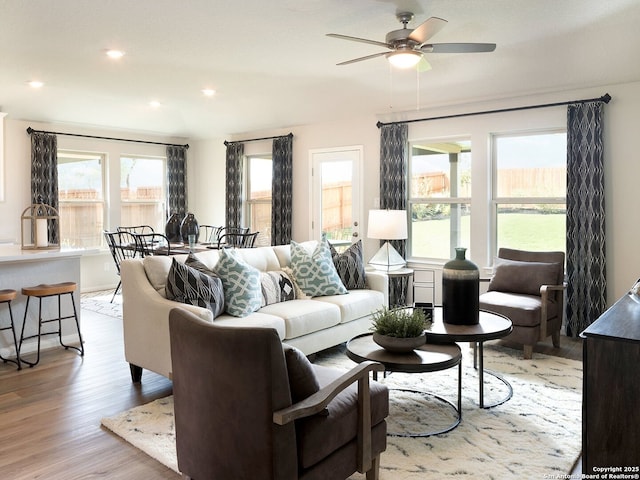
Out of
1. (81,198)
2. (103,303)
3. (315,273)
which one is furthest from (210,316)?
(81,198)

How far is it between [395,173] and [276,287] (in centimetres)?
267

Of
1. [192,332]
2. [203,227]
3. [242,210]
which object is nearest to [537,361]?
[192,332]

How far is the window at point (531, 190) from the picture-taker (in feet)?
17.7

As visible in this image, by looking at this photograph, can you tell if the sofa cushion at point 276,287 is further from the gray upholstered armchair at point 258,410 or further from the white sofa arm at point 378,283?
the gray upholstered armchair at point 258,410

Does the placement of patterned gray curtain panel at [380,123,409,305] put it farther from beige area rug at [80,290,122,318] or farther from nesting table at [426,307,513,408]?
beige area rug at [80,290,122,318]

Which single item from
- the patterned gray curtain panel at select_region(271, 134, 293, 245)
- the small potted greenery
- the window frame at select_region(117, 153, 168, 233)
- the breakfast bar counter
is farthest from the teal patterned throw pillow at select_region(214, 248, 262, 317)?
the window frame at select_region(117, 153, 168, 233)

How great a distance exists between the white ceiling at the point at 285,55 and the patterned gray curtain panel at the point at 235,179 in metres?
1.03

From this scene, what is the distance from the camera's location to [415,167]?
640 cm

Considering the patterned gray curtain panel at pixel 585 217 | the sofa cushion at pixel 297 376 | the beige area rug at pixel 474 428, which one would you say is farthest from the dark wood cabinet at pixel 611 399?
the patterned gray curtain panel at pixel 585 217

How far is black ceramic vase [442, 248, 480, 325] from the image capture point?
3395 millimetres

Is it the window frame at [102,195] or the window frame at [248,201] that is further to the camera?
the window frame at [248,201]

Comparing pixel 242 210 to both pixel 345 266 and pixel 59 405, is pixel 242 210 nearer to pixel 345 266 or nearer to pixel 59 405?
pixel 345 266

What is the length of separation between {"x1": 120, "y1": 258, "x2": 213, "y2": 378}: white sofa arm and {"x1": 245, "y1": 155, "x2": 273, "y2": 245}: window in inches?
174

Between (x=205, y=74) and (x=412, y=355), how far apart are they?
4097 millimetres
